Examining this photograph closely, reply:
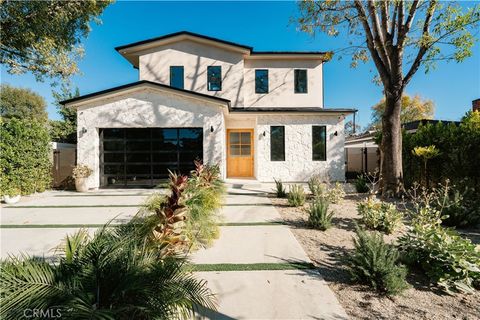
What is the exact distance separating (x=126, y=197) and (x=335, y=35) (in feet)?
33.3

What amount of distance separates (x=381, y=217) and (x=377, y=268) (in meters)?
2.66

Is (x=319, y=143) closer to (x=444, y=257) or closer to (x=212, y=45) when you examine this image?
(x=212, y=45)

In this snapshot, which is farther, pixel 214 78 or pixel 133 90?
pixel 214 78

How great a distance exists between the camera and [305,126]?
43.2 ft

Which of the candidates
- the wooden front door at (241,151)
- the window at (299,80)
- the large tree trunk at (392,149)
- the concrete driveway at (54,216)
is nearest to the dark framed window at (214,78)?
the wooden front door at (241,151)

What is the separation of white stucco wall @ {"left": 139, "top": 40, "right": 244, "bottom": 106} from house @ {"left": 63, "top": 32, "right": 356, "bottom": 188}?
57 millimetres

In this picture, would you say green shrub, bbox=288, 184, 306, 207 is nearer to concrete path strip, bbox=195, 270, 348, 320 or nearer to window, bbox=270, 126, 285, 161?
concrete path strip, bbox=195, 270, 348, 320

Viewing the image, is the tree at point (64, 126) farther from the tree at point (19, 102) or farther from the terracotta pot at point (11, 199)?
the tree at point (19, 102)

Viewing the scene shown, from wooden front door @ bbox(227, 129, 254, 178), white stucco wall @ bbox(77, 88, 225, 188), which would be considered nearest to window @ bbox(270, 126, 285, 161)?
wooden front door @ bbox(227, 129, 254, 178)

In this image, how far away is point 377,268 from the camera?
9.78 ft

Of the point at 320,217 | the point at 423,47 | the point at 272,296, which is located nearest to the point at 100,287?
the point at 272,296

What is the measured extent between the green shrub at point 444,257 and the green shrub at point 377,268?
466 millimetres

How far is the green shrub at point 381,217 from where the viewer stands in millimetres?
5105

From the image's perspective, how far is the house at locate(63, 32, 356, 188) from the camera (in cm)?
1109
